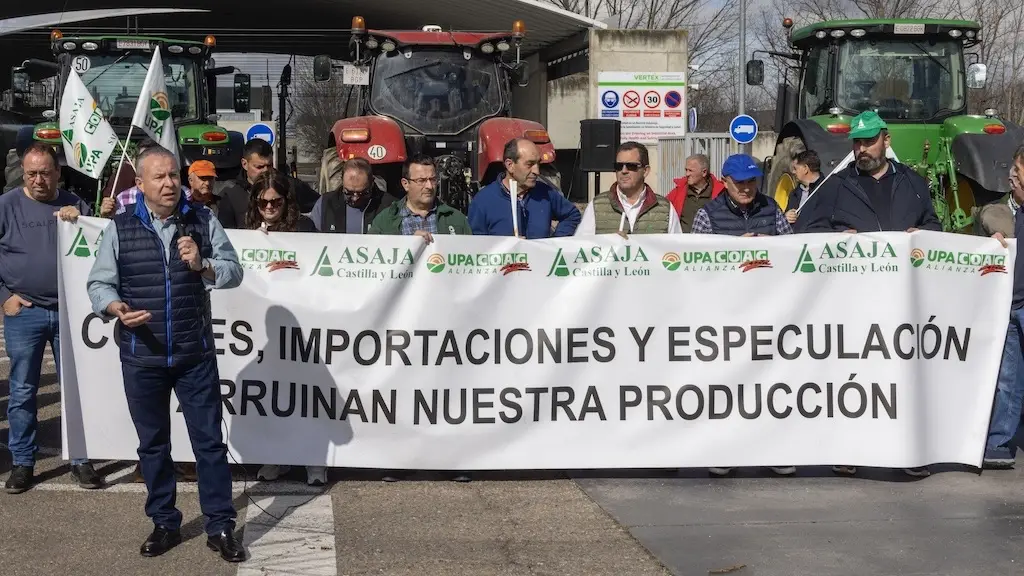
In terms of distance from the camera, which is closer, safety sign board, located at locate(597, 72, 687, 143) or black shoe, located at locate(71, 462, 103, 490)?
black shoe, located at locate(71, 462, 103, 490)

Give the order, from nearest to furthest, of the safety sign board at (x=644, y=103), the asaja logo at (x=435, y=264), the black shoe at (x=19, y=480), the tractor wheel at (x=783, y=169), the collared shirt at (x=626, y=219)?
the black shoe at (x=19, y=480) → the asaja logo at (x=435, y=264) → the collared shirt at (x=626, y=219) → the tractor wheel at (x=783, y=169) → the safety sign board at (x=644, y=103)

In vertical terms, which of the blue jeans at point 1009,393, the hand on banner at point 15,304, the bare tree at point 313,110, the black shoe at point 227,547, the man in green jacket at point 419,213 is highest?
the bare tree at point 313,110

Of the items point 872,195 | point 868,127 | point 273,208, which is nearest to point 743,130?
point 872,195

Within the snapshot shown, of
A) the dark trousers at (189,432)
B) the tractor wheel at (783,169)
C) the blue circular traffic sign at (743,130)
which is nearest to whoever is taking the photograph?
the dark trousers at (189,432)

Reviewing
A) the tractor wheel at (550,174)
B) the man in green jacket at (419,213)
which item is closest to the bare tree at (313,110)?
the tractor wheel at (550,174)

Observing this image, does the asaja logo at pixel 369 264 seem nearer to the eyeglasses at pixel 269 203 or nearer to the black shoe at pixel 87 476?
the eyeglasses at pixel 269 203

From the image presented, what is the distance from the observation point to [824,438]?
747 centimetres

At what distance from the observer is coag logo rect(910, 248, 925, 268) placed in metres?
7.49

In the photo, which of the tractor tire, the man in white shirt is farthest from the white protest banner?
the tractor tire

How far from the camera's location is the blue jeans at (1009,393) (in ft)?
25.5

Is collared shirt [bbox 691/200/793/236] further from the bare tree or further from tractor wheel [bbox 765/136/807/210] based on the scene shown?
the bare tree

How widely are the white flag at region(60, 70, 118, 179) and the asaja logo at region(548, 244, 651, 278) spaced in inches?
111

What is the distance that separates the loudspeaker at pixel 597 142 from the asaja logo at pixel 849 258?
6297 millimetres

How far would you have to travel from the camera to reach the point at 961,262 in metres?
7.61
